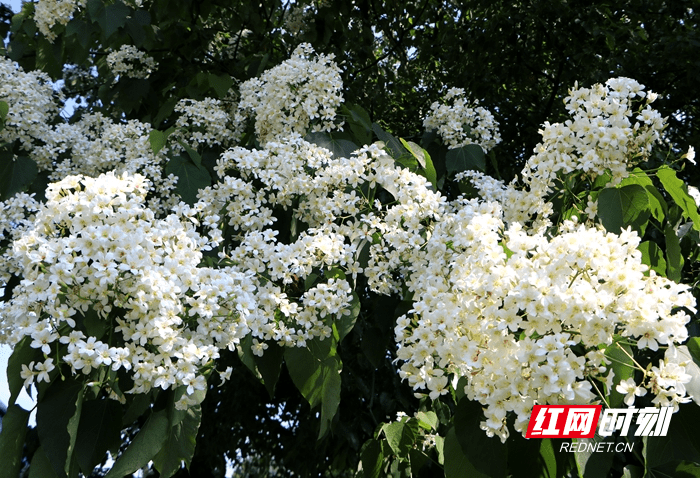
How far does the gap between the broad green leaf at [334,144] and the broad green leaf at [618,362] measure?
159 cm

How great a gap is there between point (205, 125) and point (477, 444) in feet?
8.01

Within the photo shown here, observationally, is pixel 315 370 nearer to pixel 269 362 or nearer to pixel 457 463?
pixel 269 362

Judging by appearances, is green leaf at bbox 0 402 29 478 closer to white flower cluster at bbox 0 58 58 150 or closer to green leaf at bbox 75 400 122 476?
green leaf at bbox 75 400 122 476

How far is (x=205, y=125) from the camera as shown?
364 cm

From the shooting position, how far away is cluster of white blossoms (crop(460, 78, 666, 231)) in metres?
2.21

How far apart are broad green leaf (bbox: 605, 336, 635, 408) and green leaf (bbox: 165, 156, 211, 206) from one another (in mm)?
2021

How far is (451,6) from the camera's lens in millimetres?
5680

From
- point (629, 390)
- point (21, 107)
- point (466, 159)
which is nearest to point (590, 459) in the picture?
point (629, 390)

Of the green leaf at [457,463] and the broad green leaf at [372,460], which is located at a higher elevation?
the broad green leaf at [372,460]

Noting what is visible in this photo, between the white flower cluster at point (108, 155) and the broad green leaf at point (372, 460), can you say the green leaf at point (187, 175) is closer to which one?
the white flower cluster at point (108, 155)

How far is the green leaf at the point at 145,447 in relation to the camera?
1837mm

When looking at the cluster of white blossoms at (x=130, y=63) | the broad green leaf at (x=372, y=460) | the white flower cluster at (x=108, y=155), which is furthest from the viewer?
the cluster of white blossoms at (x=130, y=63)

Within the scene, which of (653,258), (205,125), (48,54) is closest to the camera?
(653,258)

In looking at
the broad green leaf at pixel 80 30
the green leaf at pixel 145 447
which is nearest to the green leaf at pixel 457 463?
the green leaf at pixel 145 447
